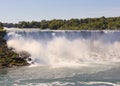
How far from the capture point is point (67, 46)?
124 feet

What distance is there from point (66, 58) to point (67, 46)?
3.22m

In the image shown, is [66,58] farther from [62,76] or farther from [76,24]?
[76,24]

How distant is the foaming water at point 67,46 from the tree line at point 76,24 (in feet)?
43.8

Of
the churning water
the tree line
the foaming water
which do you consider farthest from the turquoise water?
the tree line

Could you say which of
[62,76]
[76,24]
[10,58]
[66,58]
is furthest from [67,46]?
[76,24]

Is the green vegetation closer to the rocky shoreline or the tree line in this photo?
the rocky shoreline

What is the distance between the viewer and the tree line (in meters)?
53.9

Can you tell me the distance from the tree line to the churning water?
13.7 m

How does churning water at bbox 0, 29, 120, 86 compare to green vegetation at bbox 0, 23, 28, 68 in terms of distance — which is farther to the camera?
green vegetation at bbox 0, 23, 28, 68

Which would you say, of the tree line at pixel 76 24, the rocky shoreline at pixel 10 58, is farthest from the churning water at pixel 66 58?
the tree line at pixel 76 24

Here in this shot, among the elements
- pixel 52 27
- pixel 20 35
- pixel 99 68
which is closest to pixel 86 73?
pixel 99 68

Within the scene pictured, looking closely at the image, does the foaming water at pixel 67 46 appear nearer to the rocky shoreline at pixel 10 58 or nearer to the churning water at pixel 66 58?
the churning water at pixel 66 58

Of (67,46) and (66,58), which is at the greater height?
(67,46)

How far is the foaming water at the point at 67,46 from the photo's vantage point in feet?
113
